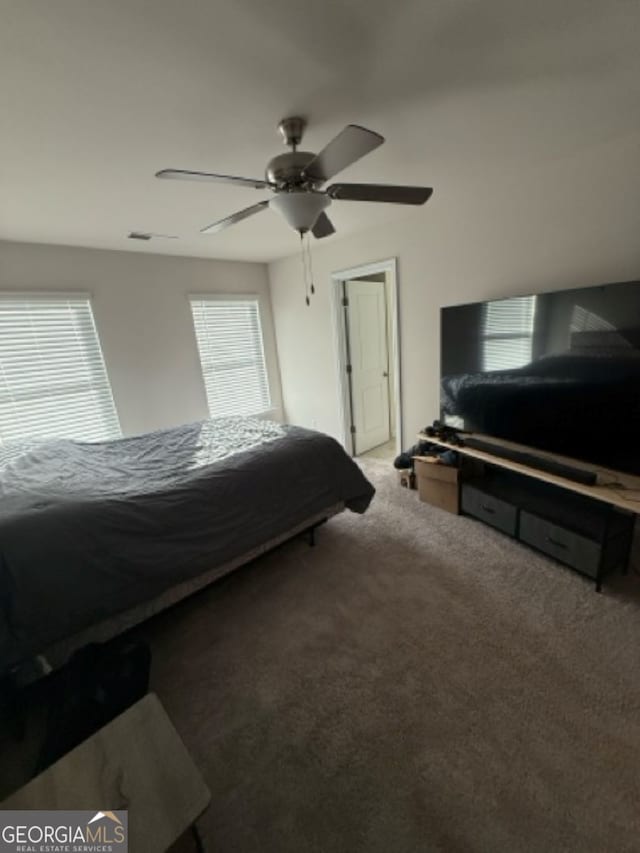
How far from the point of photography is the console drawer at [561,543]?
1.95m

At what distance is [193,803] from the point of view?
84cm

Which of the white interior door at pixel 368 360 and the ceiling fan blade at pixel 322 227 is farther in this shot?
the white interior door at pixel 368 360

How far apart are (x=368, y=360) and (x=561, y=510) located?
259 cm

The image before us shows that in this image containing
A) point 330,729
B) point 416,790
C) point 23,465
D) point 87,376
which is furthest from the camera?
point 87,376

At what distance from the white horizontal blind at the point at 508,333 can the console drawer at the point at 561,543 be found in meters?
1.00

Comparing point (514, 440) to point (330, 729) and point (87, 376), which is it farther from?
point (87, 376)

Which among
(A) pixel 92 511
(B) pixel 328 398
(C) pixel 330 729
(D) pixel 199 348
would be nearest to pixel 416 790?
(C) pixel 330 729

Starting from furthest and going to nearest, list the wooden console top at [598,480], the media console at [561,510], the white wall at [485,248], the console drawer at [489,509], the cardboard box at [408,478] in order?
1. the cardboard box at [408,478]
2. the console drawer at [489,509]
3. the white wall at [485,248]
4. the media console at [561,510]
5. the wooden console top at [598,480]

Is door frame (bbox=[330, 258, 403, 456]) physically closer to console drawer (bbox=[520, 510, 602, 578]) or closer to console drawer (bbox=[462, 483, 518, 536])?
console drawer (bbox=[462, 483, 518, 536])

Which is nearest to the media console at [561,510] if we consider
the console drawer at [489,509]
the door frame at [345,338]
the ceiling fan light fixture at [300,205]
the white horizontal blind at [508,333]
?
the console drawer at [489,509]

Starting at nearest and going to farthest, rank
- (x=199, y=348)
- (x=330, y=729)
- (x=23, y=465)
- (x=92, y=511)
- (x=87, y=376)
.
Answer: (x=330, y=729) → (x=92, y=511) → (x=23, y=465) → (x=87, y=376) → (x=199, y=348)

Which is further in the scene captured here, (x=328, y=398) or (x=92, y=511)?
(x=328, y=398)

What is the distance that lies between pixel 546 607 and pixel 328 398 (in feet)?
9.60

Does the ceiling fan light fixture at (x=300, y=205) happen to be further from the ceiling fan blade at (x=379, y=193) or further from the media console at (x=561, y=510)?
the media console at (x=561, y=510)
